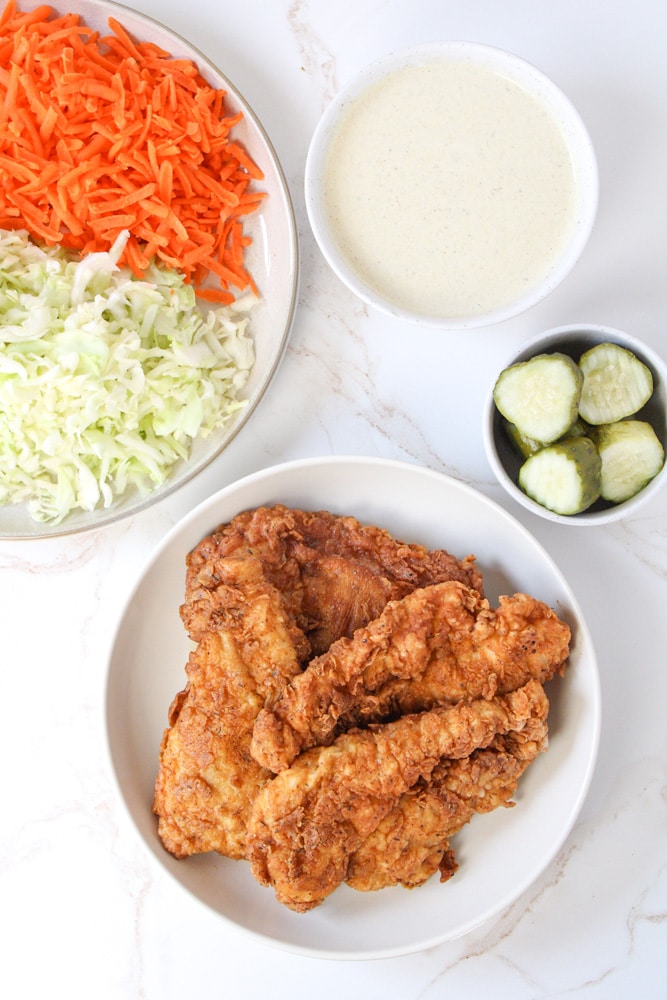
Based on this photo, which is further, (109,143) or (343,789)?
(109,143)

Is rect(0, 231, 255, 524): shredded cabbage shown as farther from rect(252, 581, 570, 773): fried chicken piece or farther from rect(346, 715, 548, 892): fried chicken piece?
rect(346, 715, 548, 892): fried chicken piece

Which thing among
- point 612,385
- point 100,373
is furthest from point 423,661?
point 100,373

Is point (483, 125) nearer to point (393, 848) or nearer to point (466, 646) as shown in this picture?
point (466, 646)

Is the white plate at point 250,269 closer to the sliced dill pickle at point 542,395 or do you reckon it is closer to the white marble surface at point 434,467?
the white marble surface at point 434,467

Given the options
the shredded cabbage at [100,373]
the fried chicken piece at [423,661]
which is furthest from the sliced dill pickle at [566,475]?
the shredded cabbage at [100,373]

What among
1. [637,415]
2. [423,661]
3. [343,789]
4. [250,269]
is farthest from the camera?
[250,269]

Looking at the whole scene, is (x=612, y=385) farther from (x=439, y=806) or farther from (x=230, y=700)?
Answer: (x=230, y=700)

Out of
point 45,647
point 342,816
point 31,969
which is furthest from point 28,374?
point 31,969
